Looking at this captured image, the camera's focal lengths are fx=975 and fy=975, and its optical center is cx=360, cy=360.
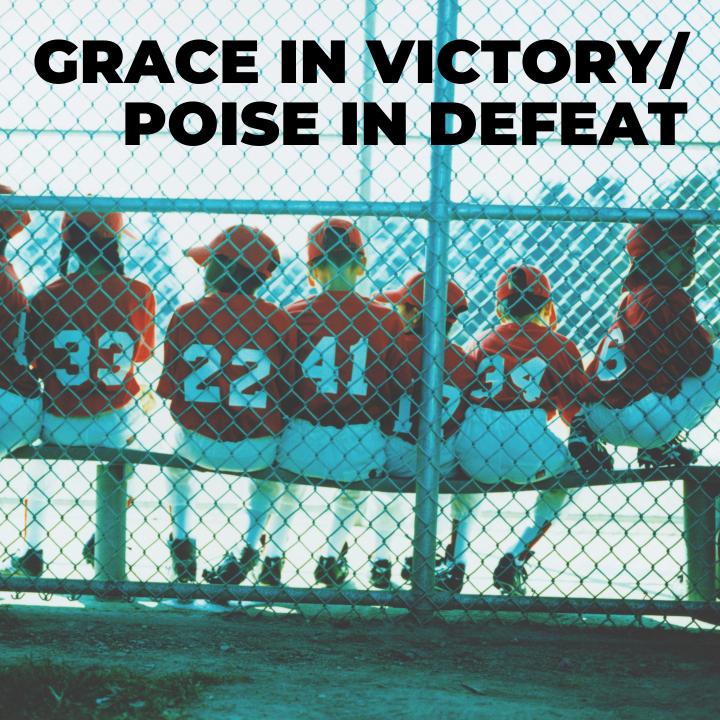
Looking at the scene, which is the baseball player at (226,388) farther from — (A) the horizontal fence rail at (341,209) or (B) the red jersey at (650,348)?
(B) the red jersey at (650,348)

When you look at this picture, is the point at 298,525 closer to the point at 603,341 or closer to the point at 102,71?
the point at 603,341

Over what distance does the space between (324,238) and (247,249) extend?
0.34 meters

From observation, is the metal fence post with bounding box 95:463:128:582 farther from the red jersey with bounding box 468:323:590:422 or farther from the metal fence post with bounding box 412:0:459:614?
the red jersey with bounding box 468:323:590:422

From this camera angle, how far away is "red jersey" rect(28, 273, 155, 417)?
3910 millimetres

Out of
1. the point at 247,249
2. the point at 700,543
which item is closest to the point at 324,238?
the point at 247,249

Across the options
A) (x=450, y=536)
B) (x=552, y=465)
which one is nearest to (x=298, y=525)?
(x=450, y=536)

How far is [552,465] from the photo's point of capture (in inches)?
154

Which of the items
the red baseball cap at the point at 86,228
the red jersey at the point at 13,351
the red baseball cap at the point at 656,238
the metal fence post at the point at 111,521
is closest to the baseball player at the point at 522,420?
the red baseball cap at the point at 656,238

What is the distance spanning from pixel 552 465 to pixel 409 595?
2.98ft

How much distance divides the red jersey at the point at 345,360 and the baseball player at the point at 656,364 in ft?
2.87

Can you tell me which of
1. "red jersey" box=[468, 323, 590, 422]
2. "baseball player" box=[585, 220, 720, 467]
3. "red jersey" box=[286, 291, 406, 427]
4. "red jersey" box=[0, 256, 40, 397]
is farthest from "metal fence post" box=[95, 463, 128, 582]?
"baseball player" box=[585, 220, 720, 467]

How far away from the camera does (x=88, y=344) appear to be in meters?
3.92

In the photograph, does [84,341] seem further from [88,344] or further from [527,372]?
[527,372]

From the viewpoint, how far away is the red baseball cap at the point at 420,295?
3904 mm
